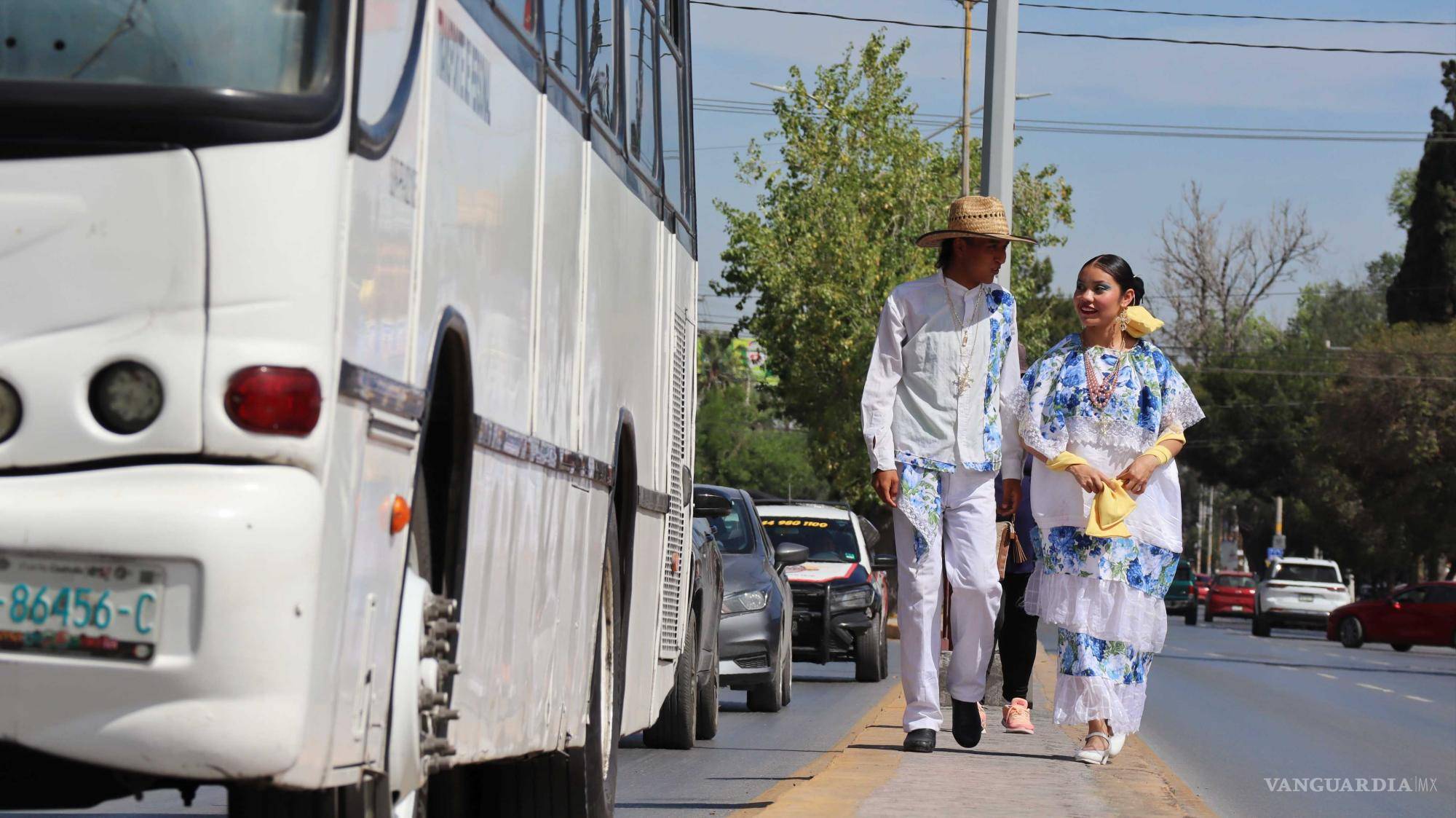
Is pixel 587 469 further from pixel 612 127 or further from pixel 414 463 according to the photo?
pixel 414 463

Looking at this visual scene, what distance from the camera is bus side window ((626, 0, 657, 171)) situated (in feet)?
25.4

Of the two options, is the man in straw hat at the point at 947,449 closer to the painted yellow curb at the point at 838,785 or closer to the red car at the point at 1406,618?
the painted yellow curb at the point at 838,785

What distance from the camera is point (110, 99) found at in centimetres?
366

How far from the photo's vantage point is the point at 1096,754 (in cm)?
853

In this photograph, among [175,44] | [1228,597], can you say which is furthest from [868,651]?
[1228,597]

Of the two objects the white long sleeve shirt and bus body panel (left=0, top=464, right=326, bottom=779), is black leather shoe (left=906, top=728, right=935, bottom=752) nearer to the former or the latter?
the white long sleeve shirt

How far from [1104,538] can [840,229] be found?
1377 inches

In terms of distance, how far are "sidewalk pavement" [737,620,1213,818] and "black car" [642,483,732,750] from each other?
2111 mm

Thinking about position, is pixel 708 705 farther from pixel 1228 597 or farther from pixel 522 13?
pixel 1228 597

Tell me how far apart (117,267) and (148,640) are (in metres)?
0.63

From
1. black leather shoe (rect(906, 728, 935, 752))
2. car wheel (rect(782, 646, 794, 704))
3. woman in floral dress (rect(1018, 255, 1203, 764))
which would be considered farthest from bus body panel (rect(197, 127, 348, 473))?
car wheel (rect(782, 646, 794, 704))

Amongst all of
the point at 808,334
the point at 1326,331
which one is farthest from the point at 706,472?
the point at 808,334

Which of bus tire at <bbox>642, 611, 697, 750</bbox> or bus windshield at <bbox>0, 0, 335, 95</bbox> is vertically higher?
bus windshield at <bbox>0, 0, 335, 95</bbox>

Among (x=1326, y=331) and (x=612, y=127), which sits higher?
(x=1326, y=331)
